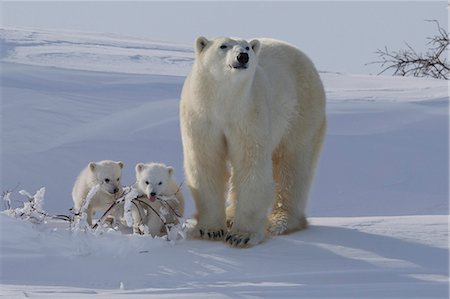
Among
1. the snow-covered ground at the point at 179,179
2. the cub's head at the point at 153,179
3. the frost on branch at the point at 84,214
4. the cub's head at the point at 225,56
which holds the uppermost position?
the cub's head at the point at 225,56

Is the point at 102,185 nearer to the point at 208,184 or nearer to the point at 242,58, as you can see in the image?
the point at 208,184

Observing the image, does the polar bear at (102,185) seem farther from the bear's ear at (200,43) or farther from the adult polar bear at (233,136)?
the bear's ear at (200,43)

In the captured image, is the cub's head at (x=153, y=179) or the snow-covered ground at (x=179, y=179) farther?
the cub's head at (x=153, y=179)

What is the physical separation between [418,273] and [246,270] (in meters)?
0.91

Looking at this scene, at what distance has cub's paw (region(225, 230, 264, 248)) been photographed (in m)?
5.83

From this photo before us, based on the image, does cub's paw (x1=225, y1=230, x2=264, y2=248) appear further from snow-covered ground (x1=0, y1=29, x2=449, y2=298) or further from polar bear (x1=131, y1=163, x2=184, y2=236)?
polar bear (x1=131, y1=163, x2=184, y2=236)

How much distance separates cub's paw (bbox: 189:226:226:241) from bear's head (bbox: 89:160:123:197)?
63 centimetres

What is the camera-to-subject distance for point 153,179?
19.6ft

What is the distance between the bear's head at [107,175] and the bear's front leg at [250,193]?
0.85m

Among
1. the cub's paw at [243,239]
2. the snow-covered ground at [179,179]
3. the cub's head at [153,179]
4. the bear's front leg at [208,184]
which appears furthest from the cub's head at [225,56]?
the snow-covered ground at [179,179]

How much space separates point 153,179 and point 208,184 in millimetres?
331

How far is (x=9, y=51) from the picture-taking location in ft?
46.6

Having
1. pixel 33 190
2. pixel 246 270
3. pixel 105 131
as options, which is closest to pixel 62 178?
pixel 33 190

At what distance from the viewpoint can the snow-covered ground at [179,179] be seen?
506 cm
